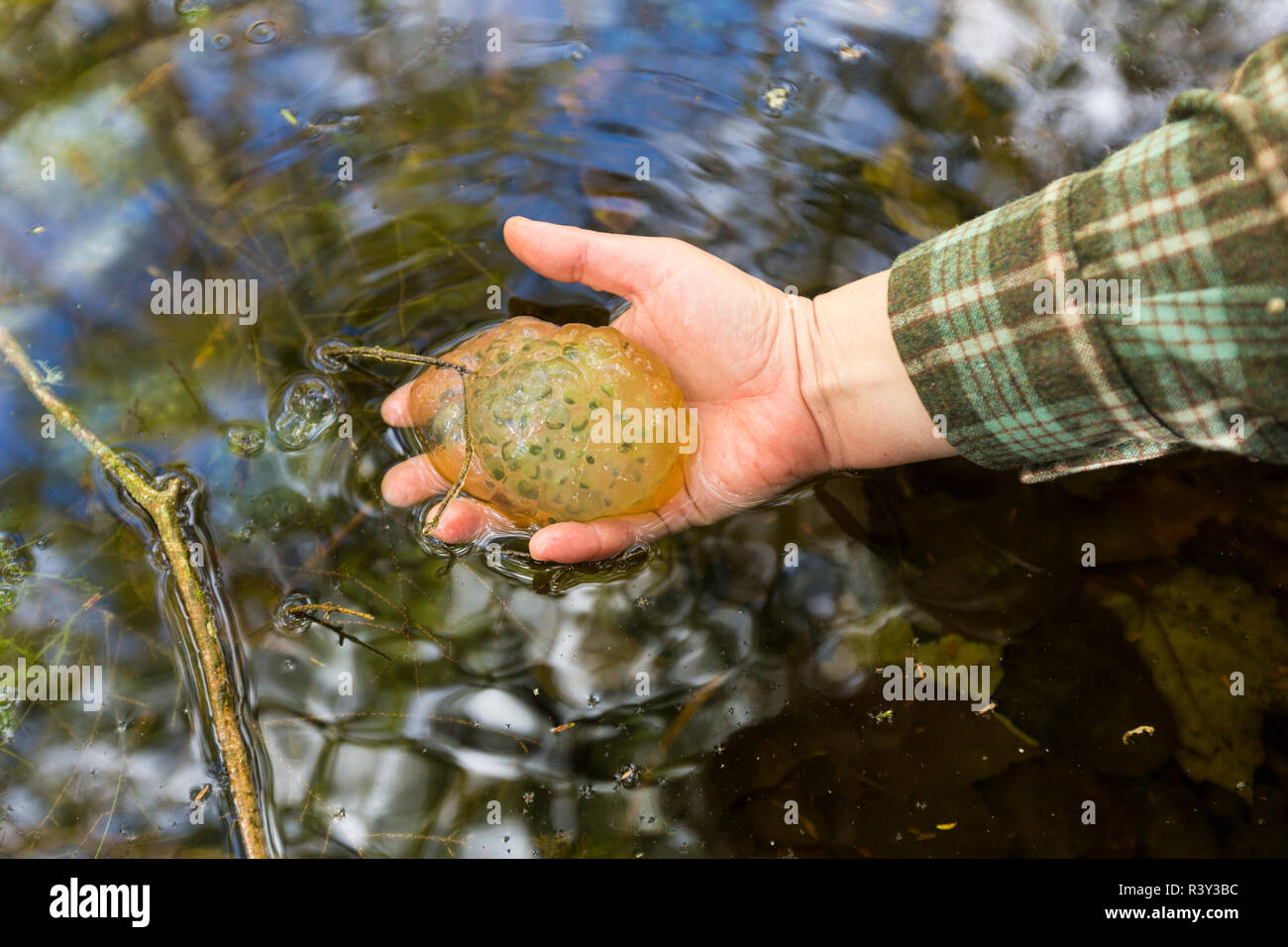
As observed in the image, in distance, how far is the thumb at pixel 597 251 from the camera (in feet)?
10.2

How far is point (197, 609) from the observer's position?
123 inches

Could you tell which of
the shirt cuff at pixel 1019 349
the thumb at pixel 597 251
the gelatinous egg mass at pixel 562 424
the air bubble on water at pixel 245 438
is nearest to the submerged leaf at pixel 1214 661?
the shirt cuff at pixel 1019 349

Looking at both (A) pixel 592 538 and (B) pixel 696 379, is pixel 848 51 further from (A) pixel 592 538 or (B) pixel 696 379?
(A) pixel 592 538

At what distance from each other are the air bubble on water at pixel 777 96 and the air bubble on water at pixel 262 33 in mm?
2362

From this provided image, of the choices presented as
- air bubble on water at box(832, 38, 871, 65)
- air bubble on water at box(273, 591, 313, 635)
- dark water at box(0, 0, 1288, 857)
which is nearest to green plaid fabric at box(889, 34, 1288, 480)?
dark water at box(0, 0, 1288, 857)

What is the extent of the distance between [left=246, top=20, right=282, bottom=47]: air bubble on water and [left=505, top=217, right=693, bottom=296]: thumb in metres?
1.78

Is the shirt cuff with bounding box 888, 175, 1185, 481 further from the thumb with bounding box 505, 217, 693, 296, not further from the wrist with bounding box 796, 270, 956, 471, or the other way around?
the thumb with bounding box 505, 217, 693, 296

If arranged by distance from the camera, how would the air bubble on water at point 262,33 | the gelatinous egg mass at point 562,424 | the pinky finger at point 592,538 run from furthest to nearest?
the air bubble on water at point 262,33 → the pinky finger at point 592,538 → the gelatinous egg mass at point 562,424

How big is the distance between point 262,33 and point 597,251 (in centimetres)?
216

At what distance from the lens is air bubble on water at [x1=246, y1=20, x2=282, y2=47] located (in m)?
3.75

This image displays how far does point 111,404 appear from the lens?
341 cm

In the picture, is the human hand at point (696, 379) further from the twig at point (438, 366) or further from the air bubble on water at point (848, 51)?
the air bubble on water at point (848, 51)

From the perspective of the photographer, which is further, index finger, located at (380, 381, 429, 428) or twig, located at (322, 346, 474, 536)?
index finger, located at (380, 381, 429, 428)

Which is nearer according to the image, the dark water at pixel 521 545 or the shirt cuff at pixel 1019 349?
the shirt cuff at pixel 1019 349
